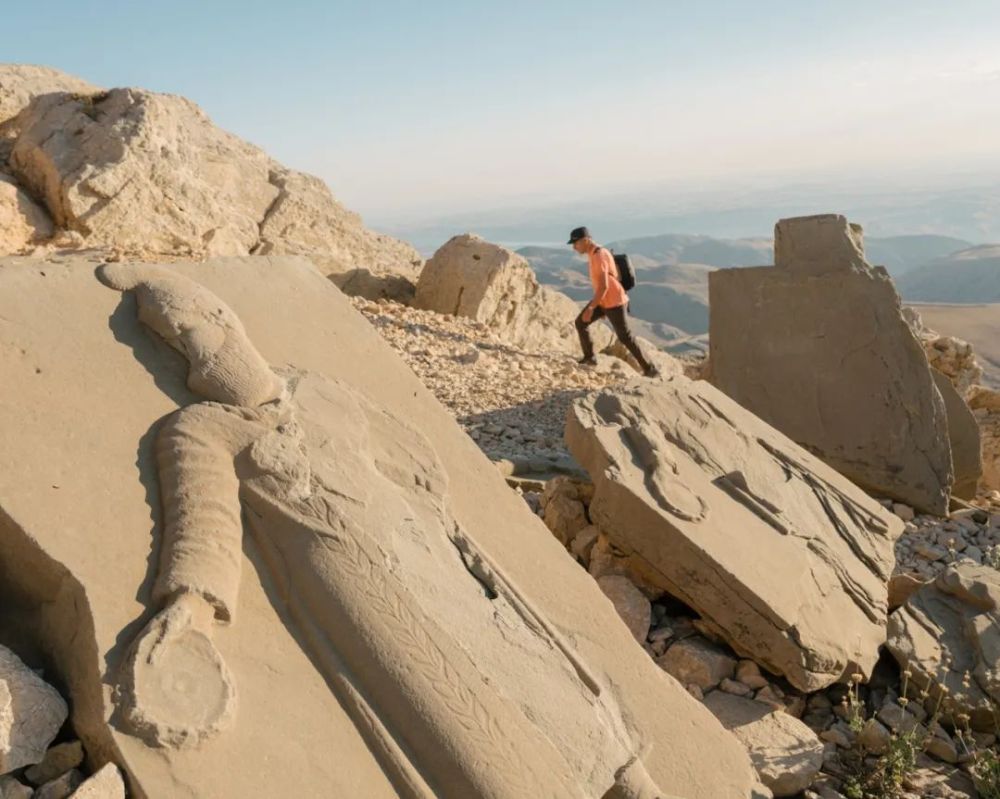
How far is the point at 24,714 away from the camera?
6.27 feet

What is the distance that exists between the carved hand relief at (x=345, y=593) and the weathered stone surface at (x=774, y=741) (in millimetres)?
739

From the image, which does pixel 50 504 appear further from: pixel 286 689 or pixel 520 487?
pixel 520 487

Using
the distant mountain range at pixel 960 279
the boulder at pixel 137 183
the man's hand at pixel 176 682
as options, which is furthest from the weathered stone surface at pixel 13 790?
the distant mountain range at pixel 960 279

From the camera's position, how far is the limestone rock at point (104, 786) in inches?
68.9

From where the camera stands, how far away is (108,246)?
252 inches

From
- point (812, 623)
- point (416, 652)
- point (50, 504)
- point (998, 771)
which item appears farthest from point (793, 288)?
point (50, 504)

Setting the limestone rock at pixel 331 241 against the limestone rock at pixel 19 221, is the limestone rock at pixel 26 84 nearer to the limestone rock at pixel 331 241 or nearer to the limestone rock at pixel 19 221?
the limestone rock at pixel 19 221

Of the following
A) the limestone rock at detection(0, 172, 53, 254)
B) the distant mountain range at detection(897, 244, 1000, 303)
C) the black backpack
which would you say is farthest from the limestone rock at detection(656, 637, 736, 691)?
the distant mountain range at detection(897, 244, 1000, 303)

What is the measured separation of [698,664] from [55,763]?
236cm

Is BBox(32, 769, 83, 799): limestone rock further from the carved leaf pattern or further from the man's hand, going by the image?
the carved leaf pattern

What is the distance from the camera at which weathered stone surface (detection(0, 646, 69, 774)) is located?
1857 mm

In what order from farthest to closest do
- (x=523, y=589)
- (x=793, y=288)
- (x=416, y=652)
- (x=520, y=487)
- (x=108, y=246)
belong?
(x=108, y=246) < (x=793, y=288) < (x=520, y=487) < (x=523, y=589) < (x=416, y=652)

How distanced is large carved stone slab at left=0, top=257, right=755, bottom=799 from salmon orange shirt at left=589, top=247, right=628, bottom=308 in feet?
14.5

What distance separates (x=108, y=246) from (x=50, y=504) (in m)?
4.90
